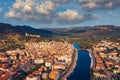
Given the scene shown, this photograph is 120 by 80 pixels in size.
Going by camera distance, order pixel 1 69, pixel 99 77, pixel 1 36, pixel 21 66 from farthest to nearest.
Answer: pixel 1 36 → pixel 21 66 → pixel 1 69 → pixel 99 77

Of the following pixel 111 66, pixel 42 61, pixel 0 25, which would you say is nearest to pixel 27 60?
pixel 42 61

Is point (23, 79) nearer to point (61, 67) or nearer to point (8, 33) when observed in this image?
point (61, 67)

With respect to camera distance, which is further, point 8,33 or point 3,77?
point 8,33

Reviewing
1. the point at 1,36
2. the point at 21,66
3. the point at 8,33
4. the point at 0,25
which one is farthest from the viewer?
the point at 0,25

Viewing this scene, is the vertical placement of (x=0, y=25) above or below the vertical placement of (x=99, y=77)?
above

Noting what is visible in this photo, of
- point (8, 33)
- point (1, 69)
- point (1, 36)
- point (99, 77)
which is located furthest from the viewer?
point (8, 33)

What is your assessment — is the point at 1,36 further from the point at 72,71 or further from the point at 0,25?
the point at 72,71

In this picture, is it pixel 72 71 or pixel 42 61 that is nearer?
pixel 72 71

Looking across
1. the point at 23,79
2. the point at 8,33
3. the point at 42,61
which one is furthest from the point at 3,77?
the point at 8,33

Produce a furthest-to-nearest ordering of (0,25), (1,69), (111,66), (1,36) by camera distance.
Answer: (0,25)
(1,36)
(111,66)
(1,69)
